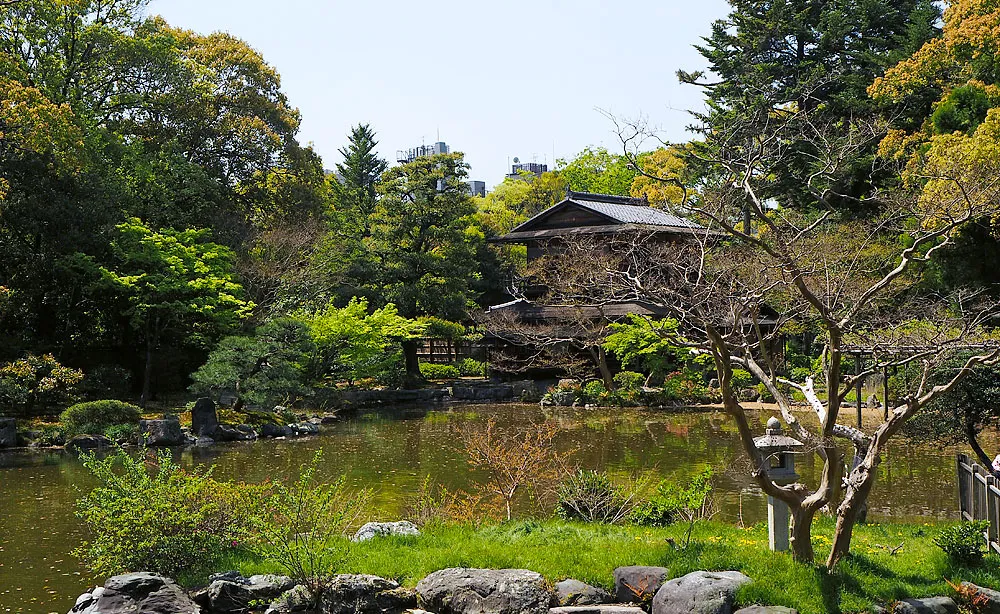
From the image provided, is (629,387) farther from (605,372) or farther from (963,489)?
(963,489)

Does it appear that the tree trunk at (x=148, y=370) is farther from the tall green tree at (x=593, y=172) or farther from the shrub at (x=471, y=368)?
the tall green tree at (x=593, y=172)

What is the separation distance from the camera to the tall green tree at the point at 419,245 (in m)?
24.9

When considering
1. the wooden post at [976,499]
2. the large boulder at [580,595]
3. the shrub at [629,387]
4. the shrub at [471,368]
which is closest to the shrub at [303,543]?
the large boulder at [580,595]

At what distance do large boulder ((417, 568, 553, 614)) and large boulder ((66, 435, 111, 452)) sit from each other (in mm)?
11556

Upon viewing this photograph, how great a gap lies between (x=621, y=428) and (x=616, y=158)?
28288mm

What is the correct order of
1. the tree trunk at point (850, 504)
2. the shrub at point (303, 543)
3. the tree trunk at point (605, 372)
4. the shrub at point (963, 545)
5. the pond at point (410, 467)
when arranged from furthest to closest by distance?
the tree trunk at point (605, 372), the pond at point (410, 467), the shrub at point (303, 543), the shrub at point (963, 545), the tree trunk at point (850, 504)

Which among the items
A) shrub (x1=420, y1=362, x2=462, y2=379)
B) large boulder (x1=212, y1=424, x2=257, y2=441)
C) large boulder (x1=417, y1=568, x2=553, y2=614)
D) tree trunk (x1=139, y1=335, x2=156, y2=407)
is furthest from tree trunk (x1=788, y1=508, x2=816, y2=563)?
shrub (x1=420, y1=362, x2=462, y2=379)

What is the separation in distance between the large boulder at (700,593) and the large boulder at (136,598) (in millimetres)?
3349

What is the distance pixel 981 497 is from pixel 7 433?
1551cm

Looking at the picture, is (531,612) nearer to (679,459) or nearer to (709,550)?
(709,550)

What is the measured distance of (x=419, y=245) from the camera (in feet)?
83.1

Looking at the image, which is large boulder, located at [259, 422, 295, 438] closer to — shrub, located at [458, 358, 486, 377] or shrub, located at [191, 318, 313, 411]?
shrub, located at [191, 318, 313, 411]

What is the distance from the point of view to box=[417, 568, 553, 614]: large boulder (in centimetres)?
634

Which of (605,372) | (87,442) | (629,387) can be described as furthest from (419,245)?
(87,442)
